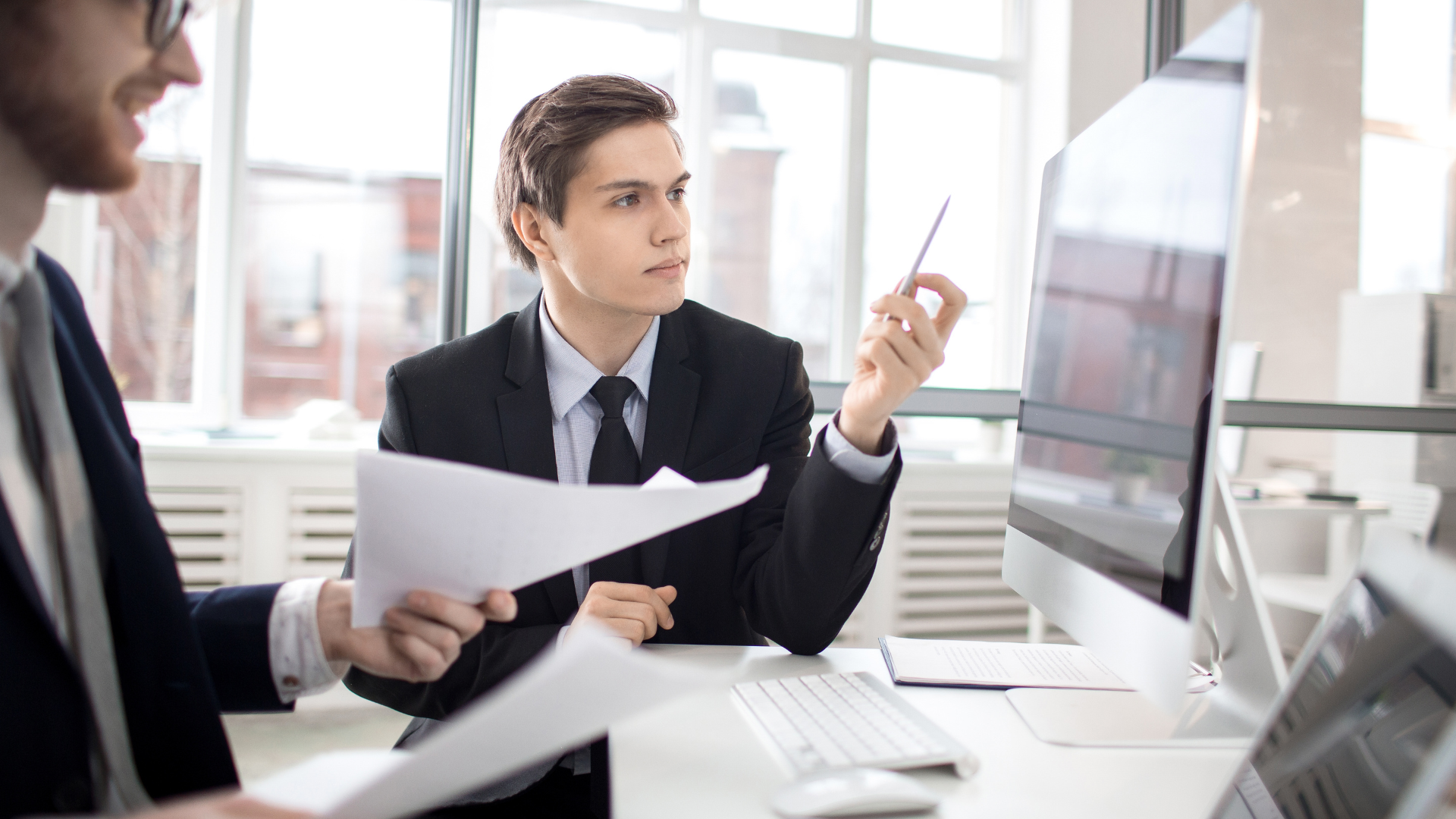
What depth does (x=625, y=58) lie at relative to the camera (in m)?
3.02

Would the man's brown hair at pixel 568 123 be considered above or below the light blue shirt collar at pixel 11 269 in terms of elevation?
above

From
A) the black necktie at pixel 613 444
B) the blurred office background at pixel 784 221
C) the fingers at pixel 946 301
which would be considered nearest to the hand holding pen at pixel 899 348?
the fingers at pixel 946 301

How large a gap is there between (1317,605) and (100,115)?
3.09 metres

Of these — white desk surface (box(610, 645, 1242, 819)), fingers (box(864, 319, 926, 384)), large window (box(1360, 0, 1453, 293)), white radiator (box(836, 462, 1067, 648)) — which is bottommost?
white radiator (box(836, 462, 1067, 648))

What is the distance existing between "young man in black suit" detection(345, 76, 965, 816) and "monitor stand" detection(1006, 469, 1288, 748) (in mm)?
304

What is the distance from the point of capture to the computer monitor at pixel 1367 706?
0.48 meters

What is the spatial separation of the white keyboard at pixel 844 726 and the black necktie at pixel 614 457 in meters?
0.39

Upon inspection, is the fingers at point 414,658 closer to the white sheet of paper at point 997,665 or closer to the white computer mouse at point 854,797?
the white computer mouse at point 854,797

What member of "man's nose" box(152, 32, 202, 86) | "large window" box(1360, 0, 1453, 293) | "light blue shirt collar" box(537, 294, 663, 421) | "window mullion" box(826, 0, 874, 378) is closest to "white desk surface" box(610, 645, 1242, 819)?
"light blue shirt collar" box(537, 294, 663, 421)

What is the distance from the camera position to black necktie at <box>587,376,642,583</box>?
1.31m

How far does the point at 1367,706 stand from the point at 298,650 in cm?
91

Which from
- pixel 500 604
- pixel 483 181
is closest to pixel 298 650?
pixel 500 604

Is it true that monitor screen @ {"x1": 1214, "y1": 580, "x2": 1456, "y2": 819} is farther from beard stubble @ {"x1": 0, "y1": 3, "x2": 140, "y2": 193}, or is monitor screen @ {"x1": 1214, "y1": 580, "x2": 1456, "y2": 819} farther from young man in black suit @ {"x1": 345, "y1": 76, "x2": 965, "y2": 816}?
beard stubble @ {"x1": 0, "y1": 3, "x2": 140, "y2": 193}

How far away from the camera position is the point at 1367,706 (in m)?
0.55
